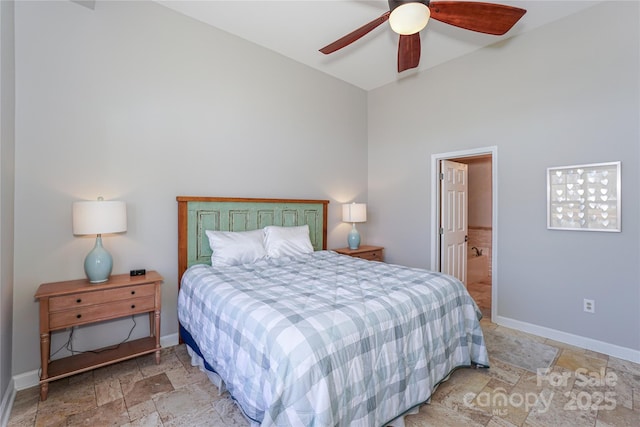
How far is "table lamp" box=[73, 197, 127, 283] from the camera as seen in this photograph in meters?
2.13

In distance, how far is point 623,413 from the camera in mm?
1863

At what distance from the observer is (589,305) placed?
278 cm

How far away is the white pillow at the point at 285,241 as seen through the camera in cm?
311

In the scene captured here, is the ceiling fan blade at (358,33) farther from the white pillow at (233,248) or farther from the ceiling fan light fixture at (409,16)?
the white pillow at (233,248)

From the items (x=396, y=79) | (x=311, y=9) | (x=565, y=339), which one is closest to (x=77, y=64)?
(x=311, y=9)

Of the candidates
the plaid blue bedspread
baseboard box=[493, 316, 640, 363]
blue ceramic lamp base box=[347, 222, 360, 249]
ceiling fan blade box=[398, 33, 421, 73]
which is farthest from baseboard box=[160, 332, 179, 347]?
baseboard box=[493, 316, 640, 363]

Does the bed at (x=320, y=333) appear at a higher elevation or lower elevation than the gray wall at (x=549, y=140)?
lower

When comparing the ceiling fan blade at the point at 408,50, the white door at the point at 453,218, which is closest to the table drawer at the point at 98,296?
the ceiling fan blade at the point at 408,50

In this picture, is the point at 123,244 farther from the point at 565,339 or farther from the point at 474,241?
the point at 474,241

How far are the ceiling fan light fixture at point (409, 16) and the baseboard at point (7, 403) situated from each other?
345 centimetres

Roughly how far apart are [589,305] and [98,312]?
4238 millimetres

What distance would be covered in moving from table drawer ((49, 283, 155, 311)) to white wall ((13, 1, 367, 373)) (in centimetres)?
40

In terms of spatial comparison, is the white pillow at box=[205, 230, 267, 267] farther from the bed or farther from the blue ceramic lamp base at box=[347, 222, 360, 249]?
the blue ceramic lamp base at box=[347, 222, 360, 249]

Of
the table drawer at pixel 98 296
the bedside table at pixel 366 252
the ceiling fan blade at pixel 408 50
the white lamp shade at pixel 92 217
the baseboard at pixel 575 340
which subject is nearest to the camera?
the table drawer at pixel 98 296
